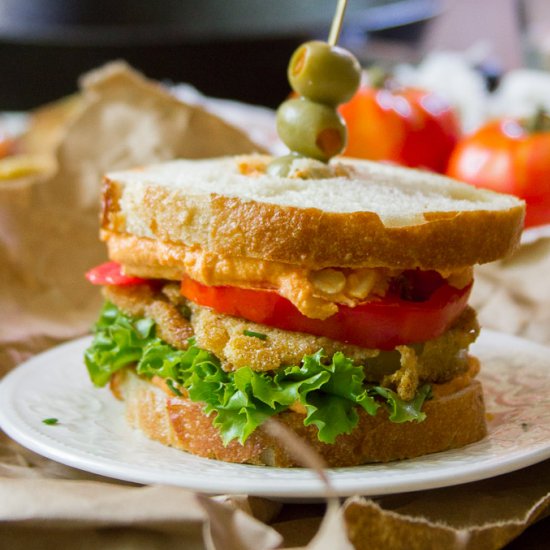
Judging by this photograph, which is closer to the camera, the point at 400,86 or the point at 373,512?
the point at 373,512

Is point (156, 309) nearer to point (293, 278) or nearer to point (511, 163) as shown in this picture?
point (293, 278)

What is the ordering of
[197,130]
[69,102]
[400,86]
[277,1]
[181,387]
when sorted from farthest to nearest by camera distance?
[277,1] → [69,102] → [400,86] → [197,130] → [181,387]

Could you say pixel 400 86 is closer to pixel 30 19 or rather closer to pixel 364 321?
pixel 30 19

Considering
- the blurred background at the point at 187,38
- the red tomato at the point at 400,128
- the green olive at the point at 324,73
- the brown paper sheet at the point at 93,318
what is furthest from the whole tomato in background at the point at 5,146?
the green olive at the point at 324,73

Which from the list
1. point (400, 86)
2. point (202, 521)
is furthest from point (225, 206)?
point (400, 86)

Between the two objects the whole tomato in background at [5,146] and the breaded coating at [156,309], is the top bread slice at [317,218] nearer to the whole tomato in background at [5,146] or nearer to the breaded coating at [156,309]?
the breaded coating at [156,309]

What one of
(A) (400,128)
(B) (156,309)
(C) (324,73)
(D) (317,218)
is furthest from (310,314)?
(A) (400,128)
